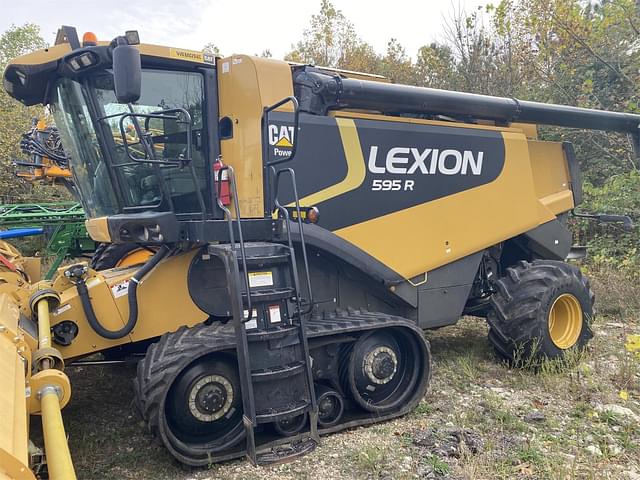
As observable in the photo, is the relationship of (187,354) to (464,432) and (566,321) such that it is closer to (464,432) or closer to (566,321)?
(464,432)

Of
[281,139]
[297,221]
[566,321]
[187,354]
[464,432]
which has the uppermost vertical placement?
[281,139]

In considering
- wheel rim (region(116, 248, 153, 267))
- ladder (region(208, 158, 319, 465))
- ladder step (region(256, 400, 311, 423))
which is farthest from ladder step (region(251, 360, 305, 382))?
wheel rim (region(116, 248, 153, 267))

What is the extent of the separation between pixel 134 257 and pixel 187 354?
7.85ft

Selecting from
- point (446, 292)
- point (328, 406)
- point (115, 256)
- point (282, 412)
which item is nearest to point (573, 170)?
point (446, 292)

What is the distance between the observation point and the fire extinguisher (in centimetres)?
377

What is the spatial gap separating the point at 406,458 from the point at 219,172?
2.18 metres

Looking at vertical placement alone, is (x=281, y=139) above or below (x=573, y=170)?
above

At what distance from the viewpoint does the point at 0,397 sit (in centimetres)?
202

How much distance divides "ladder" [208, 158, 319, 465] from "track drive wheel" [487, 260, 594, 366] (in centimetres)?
232

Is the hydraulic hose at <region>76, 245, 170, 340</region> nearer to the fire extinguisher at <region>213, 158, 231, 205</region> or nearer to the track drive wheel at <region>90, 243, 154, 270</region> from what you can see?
the fire extinguisher at <region>213, 158, 231, 205</region>

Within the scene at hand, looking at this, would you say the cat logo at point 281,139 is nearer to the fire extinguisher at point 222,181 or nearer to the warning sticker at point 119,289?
the fire extinguisher at point 222,181

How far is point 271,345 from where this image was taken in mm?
3496

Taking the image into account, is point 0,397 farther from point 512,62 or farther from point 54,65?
point 512,62

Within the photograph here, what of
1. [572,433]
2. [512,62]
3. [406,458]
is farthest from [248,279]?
[512,62]
